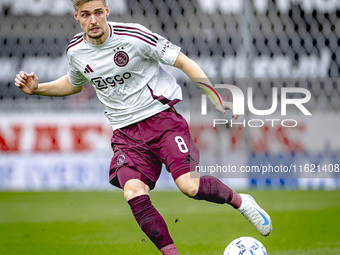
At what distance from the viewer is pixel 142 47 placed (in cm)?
305

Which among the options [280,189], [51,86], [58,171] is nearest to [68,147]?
[58,171]

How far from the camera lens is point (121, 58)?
3039 mm

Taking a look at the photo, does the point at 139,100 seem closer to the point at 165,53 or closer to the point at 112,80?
the point at 112,80

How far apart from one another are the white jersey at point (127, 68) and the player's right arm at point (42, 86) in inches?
12.7

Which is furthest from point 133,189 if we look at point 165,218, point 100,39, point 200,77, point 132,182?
point 165,218

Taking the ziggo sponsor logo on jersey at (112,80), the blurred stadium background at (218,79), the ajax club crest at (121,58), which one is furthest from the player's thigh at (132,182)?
the blurred stadium background at (218,79)

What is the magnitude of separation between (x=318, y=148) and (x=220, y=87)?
167cm

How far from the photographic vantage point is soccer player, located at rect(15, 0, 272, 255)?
2967 millimetres

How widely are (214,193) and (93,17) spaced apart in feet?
4.43

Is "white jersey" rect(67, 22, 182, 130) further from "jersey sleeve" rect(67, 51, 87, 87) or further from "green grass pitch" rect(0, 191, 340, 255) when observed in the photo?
"green grass pitch" rect(0, 191, 340, 255)

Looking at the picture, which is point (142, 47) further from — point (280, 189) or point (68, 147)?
point (280, 189)

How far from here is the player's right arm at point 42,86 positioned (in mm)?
3266

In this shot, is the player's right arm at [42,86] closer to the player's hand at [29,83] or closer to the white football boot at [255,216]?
the player's hand at [29,83]

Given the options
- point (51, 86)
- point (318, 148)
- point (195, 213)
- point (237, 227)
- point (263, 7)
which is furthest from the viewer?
point (263, 7)
